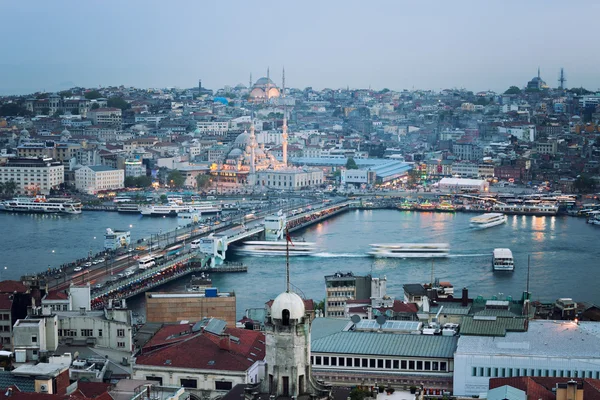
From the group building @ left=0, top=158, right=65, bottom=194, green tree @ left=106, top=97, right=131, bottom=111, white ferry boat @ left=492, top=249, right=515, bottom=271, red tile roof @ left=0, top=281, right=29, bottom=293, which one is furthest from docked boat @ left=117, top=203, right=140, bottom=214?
green tree @ left=106, top=97, right=131, bottom=111

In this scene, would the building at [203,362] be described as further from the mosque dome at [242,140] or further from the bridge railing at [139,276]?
the mosque dome at [242,140]

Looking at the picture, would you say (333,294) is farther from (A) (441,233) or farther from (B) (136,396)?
(A) (441,233)

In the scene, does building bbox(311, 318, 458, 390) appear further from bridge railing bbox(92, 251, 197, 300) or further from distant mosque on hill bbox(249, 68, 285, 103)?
distant mosque on hill bbox(249, 68, 285, 103)

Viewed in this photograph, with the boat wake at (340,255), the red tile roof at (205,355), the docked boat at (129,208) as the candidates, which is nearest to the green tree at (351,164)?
the docked boat at (129,208)

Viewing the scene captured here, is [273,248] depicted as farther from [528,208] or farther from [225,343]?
[225,343]

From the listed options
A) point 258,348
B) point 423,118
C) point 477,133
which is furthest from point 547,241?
point 423,118
